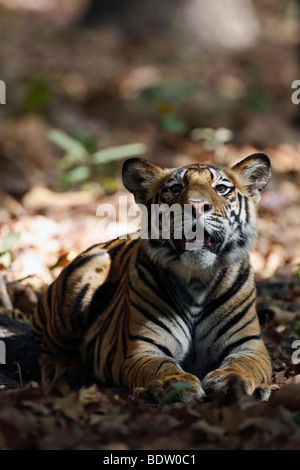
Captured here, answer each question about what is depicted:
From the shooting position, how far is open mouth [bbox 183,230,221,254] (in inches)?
175

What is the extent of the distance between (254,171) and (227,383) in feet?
5.24

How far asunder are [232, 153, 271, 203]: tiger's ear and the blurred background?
2.24 meters

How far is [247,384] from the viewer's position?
4.04m

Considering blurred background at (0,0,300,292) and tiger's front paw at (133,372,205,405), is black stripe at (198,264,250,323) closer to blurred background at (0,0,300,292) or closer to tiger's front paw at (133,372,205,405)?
tiger's front paw at (133,372,205,405)

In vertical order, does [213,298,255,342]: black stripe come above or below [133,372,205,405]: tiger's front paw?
above

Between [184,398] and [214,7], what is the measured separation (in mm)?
15153

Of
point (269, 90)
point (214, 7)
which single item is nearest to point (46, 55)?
point (214, 7)

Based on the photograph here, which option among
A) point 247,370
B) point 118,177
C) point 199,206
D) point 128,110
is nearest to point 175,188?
point 199,206

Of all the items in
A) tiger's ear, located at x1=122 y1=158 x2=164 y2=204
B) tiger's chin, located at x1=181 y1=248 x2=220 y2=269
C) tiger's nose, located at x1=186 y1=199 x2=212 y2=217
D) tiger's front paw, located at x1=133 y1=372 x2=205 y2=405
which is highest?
tiger's ear, located at x1=122 y1=158 x2=164 y2=204

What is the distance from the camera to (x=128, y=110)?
1467 centimetres

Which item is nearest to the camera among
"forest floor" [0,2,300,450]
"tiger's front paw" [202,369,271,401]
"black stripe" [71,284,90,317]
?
"forest floor" [0,2,300,450]

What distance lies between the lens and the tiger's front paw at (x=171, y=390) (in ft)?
12.6

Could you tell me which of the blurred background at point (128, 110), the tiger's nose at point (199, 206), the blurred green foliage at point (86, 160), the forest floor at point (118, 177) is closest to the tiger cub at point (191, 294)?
the tiger's nose at point (199, 206)

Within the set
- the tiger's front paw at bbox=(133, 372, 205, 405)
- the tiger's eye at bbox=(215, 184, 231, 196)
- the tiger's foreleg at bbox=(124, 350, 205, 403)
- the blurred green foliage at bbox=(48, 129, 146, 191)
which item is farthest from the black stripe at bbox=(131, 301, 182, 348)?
the blurred green foliage at bbox=(48, 129, 146, 191)
